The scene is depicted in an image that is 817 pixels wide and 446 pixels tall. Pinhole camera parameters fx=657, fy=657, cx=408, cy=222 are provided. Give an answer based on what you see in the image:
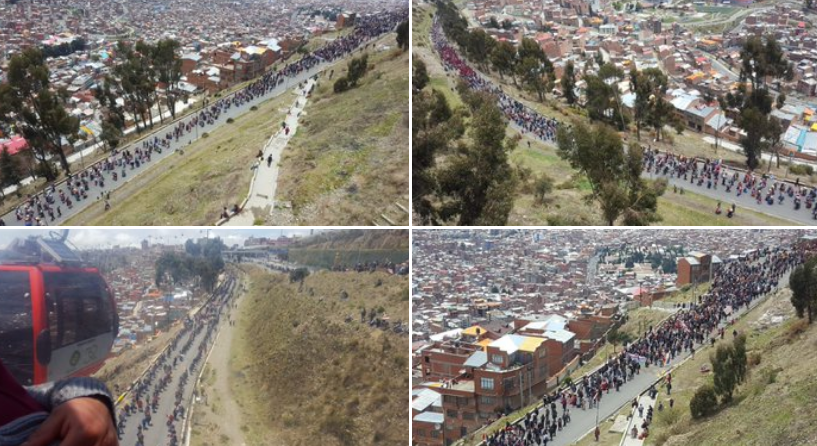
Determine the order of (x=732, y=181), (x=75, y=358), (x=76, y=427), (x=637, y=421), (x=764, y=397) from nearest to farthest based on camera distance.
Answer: (x=76, y=427) → (x=75, y=358) → (x=764, y=397) → (x=637, y=421) → (x=732, y=181)

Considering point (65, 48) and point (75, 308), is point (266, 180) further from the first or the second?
point (65, 48)

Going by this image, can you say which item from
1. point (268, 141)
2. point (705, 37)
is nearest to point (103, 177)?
point (268, 141)

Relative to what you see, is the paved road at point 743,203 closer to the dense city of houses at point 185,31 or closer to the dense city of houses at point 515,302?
the dense city of houses at point 515,302

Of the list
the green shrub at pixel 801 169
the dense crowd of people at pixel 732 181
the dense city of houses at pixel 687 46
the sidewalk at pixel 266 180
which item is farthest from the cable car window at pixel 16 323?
the green shrub at pixel 801 169

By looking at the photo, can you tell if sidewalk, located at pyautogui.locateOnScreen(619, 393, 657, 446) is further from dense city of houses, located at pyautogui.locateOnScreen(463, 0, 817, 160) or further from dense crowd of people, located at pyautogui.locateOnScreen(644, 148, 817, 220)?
dense city of houses, located at pyautogui.locateOnScreen(463, 0, 817, 160)

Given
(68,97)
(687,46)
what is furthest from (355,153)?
(687,46)

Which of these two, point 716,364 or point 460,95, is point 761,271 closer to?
point 716,364

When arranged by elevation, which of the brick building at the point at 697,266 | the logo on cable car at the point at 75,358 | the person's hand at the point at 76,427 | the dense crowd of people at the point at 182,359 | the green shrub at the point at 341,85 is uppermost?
the person's hand at the point at 76,427

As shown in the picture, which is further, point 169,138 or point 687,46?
point 687,46
